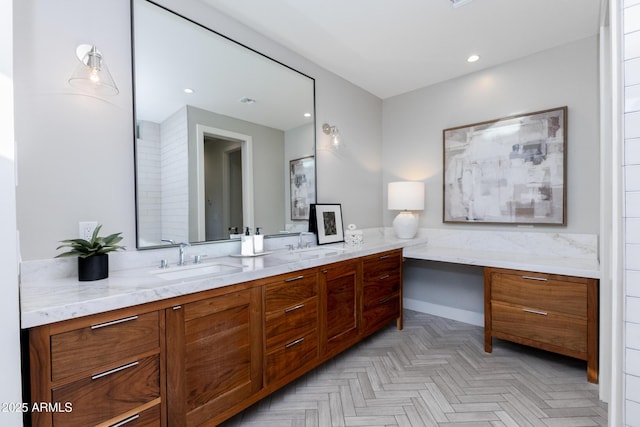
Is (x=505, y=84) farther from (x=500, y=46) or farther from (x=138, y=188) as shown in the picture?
(x=138, y=188)

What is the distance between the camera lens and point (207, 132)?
201 centimetres

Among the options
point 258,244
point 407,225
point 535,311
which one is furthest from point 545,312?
point 258,244

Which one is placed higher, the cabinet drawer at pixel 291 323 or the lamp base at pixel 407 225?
the lamp base at pixel 407 225

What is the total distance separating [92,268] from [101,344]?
0.42 m

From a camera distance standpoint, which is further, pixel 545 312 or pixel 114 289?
pixel 545 312

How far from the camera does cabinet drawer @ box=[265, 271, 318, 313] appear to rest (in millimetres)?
1690

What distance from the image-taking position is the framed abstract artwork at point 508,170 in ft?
8.10

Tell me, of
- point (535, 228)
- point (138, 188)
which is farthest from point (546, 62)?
point (138, 188)

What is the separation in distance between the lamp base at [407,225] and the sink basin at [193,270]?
2.00m

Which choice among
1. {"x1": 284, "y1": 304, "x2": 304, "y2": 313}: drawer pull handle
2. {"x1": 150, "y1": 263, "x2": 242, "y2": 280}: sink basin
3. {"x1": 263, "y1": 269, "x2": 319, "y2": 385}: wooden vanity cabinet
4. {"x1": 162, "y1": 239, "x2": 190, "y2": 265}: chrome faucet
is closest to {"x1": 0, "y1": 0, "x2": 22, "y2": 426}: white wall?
{"x1": 150, "y1": 263, "x2": 242, "y2": 280}: sink basin

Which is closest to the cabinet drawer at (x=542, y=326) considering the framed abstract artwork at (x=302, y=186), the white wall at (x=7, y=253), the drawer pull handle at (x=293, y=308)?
the drawer pull handle at (x=293, y=308)

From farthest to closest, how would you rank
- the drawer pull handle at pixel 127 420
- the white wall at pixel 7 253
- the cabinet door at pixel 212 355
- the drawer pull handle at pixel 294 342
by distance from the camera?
the drawer pull handle at pixel 294 342
the cabinet door at pixel 212 355
the drawer pull handle at pixel 127 420
the white wall at pixel 7 253

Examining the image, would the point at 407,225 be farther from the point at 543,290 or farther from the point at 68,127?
the point at 68,127

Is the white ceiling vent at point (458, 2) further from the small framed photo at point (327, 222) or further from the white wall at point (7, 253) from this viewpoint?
the white wall at point (7, 253)
